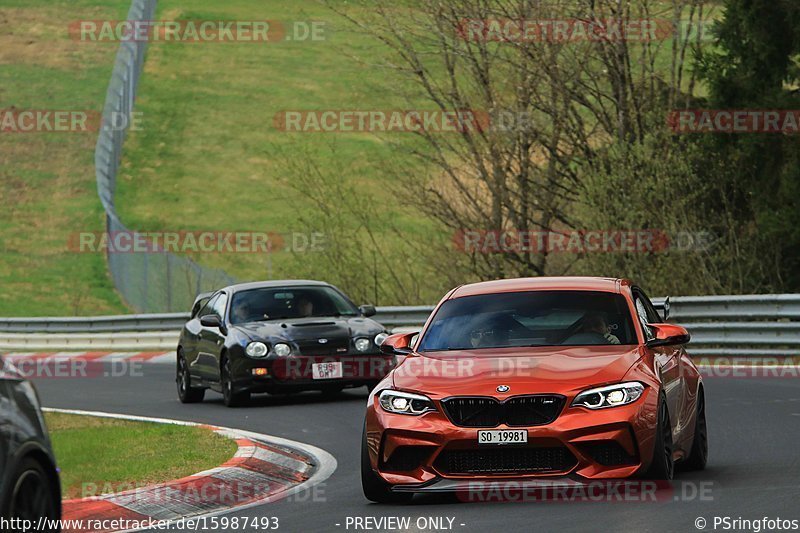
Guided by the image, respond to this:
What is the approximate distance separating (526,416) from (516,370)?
42 centimetres

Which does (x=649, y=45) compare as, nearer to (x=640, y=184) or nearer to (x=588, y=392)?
(x=640, y=184)

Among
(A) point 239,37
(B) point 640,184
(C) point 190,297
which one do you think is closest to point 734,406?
(B) point 640,184

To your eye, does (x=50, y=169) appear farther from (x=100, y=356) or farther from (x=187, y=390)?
(x=187, y=390)

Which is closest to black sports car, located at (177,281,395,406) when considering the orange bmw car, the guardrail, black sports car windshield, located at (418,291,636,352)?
the guardrail

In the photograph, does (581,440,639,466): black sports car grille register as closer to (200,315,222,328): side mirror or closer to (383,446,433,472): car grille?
(383,446,433,472): car grille

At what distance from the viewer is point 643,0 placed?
29.8 m

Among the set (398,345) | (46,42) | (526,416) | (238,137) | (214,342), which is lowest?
(214,342)

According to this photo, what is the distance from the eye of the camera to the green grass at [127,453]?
12.6 metres

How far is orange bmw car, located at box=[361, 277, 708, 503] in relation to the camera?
33.9ft

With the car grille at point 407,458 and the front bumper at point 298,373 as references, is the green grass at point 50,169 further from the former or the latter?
the car grille at point 407,458

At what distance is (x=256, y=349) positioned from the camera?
64.1 feet

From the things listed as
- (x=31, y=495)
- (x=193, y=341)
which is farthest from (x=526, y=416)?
(x=193, y=341)

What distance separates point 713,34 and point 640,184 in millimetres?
2641

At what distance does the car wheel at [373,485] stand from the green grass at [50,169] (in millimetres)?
32635
